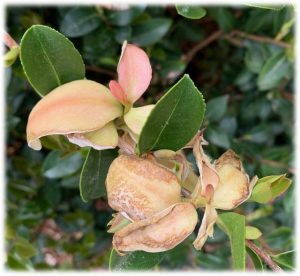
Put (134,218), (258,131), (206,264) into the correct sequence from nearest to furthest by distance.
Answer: (134,218)
(206,264)
(258,131)

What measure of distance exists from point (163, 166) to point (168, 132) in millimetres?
47

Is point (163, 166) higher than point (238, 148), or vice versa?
point (163, 166)

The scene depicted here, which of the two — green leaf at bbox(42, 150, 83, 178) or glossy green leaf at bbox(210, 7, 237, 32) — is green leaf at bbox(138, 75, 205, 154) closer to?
green leaf at bbox(42, 150, 83, 178)

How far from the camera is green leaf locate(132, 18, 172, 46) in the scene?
116cm

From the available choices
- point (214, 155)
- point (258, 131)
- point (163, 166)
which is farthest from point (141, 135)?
point (258, 131)

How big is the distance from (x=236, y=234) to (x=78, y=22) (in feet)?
1.97

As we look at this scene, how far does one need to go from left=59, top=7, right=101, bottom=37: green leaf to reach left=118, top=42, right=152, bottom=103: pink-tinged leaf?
475 mm

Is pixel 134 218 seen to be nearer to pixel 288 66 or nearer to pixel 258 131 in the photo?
pixel 288 66

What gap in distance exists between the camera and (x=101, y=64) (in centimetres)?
122

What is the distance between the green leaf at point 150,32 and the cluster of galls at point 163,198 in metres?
0.57

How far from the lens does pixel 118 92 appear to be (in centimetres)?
63

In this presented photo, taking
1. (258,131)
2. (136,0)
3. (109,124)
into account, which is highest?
(109,124)

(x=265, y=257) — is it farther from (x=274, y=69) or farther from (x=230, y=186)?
(x=274, y=69)

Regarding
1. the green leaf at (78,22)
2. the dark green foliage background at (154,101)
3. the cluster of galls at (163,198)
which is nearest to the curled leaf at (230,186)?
the cluster of galls at (163,198)
